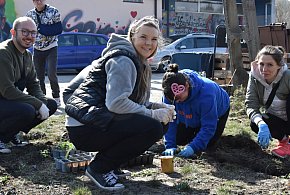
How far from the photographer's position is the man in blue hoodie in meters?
4.22

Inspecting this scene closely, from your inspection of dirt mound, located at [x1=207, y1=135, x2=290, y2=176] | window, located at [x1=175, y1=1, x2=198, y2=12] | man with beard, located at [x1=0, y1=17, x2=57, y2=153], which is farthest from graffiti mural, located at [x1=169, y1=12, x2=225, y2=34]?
man with beard, located at [x1=0, y1=17, x2=57, y2=153]

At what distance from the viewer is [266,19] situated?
107 feet

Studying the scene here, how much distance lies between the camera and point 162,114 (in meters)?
3.52

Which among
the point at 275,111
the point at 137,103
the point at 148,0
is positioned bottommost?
the point at 275,111

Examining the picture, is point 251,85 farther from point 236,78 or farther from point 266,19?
point 266,19

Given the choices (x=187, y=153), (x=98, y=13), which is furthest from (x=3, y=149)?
(x=98, y=13)

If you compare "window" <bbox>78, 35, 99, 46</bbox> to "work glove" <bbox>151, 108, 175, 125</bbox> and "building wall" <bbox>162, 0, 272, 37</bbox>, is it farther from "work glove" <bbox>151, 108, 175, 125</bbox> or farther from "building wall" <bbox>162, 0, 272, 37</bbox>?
"work glove" <bbox>151, 108, 175, 125</bbox>

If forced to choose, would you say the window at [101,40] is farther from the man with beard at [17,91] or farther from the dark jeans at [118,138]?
the dark jeans at [118,138]

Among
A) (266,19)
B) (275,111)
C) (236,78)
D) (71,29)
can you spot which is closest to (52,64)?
(236,78)

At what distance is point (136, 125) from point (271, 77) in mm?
1790

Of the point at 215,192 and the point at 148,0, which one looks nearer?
the point at 215,192

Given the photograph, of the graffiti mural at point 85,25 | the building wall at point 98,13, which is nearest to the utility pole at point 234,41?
the building wall at point 98,13

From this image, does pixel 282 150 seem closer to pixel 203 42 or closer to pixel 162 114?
pixel 162 114

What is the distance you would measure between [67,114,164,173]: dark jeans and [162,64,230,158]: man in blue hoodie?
33.1 inches
